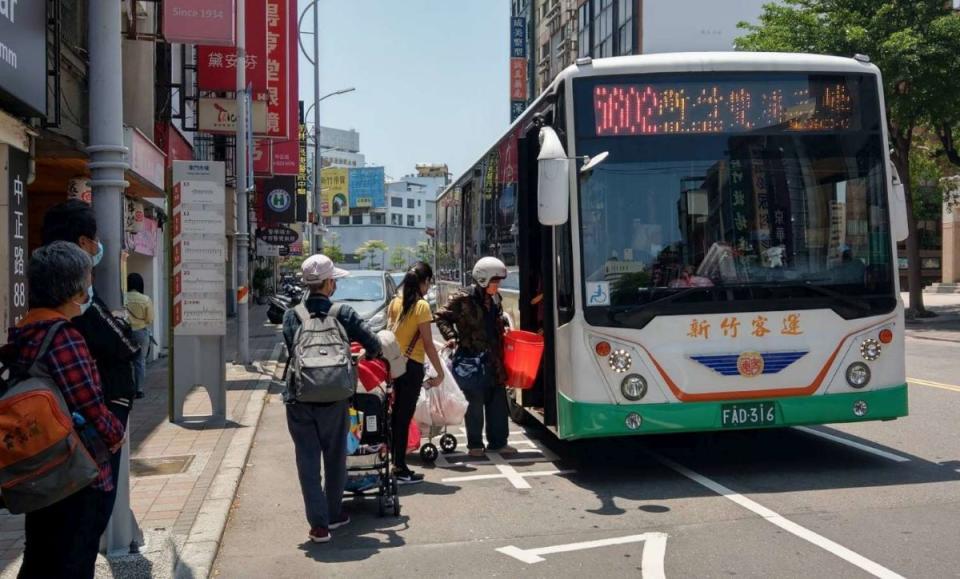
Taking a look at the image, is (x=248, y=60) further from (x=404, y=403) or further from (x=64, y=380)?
(x=64, y=380)

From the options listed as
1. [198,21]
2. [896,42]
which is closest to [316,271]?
[198,21]

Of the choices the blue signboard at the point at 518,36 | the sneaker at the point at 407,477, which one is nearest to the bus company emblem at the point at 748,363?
the sneaker at the point at 407,477

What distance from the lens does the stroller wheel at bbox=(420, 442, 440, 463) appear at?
8797 millimetres

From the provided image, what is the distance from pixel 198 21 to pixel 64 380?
11413mm

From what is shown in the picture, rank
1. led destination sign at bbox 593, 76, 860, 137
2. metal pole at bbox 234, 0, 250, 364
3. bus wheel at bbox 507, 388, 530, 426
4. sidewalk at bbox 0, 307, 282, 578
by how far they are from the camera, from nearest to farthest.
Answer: sidewalk at bbox 0, 307, 282, 578
led destination sign at bbox 593, 76, 860, 137
bus wheel at bbox 507, 388, 530, 426
metal pole at bbox 234, 0, 250, 364

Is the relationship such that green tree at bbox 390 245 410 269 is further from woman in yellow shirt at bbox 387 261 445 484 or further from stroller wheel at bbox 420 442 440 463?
woman in yellow shirt at bbox 387 261 445 484

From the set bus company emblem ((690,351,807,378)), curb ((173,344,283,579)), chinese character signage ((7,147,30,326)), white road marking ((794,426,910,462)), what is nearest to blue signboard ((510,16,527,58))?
curb ((173,344,283,579))

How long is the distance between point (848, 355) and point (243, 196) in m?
12.1

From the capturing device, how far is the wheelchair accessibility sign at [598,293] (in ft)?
24.6

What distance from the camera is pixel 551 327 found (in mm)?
8211

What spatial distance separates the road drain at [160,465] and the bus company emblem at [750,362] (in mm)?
4653

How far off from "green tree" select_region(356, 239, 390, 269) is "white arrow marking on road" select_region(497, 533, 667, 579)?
111 m

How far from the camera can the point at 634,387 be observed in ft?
24.3

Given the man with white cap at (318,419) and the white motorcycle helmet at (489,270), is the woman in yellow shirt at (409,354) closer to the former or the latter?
the white motorcycle helmet at (489,270)
